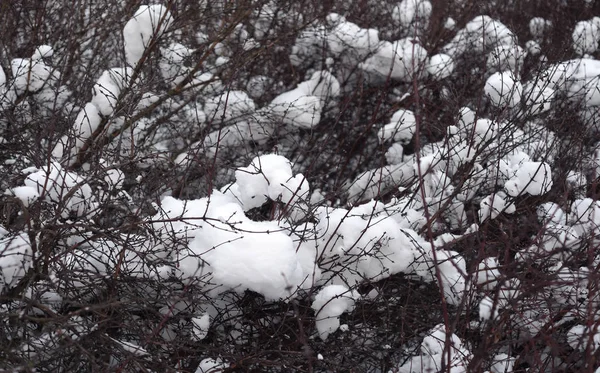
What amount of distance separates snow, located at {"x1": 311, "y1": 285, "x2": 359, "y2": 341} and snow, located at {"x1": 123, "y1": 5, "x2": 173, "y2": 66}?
9.12ft

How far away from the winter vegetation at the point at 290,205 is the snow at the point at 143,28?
19 millimetres

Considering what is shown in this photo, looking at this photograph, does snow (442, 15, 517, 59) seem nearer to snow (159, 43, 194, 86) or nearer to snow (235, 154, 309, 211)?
snow (159, 43, 194, 86)

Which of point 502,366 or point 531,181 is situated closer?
point 502,366

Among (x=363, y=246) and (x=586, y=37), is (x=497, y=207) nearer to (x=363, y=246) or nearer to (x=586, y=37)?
(x=363, y=246)

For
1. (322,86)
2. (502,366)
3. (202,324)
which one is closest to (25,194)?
(202,324)

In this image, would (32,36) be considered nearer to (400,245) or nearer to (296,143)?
(296,143)

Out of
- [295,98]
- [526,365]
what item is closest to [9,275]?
[526,365]

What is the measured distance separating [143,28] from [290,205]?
7.63ft

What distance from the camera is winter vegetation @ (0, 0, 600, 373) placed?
2.87 m

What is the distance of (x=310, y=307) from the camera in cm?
328

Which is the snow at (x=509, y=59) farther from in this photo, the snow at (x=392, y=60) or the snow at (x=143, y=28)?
the snow at (x=143, y=28)

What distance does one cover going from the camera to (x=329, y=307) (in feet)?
10.5

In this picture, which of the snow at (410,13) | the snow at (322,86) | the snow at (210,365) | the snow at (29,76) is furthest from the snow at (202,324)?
the snow at (410,13)

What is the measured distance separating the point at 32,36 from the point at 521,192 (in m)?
4.51
